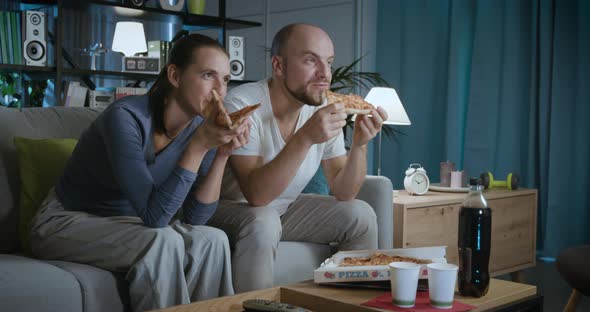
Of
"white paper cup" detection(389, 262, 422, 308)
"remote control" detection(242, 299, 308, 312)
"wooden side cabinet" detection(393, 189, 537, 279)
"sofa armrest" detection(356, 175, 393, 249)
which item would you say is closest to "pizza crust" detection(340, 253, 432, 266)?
"white paper cup" detection(389, 262, 422, 308)

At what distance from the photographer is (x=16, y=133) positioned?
2.05 m

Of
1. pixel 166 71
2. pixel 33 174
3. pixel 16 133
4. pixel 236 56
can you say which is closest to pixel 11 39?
pixel 236 56

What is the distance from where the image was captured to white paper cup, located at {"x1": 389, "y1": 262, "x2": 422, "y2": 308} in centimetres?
135

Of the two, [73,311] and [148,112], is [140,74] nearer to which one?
[148,112]

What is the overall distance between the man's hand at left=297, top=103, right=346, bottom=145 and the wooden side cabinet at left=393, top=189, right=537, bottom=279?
89 cm

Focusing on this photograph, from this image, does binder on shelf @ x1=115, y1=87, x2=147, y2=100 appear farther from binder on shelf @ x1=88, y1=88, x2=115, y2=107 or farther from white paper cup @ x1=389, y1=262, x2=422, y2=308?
white paper cup @ x1=389, y1=262, x2=422, y2=308

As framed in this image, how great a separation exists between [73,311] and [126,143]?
1.41 feet

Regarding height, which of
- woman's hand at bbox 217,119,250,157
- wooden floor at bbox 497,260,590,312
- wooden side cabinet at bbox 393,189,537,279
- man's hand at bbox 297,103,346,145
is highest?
man's hand at bbox 297,103,346,145

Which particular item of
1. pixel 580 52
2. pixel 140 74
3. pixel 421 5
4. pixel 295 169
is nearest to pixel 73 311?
pixel 295 169

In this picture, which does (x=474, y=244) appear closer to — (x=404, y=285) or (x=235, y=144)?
(x=404, y=285)

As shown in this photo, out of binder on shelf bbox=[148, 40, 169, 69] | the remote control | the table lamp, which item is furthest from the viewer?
binder on shelf bbox=[148, 40, 169, 69]

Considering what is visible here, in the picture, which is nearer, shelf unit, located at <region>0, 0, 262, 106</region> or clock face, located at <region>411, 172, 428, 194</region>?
clock face, located at <region>411, 172, 428, 194</region>

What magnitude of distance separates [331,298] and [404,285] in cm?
17

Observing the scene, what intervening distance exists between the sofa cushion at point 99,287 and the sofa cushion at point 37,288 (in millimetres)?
19
